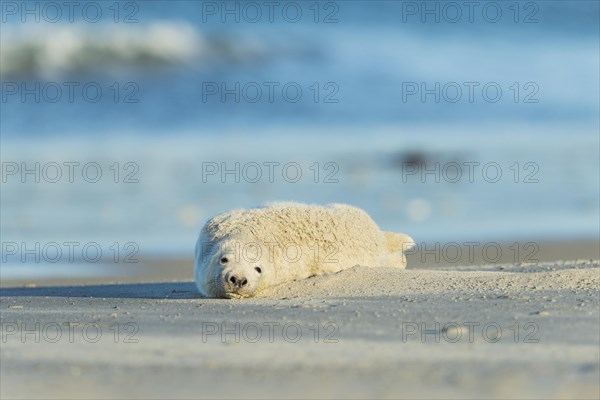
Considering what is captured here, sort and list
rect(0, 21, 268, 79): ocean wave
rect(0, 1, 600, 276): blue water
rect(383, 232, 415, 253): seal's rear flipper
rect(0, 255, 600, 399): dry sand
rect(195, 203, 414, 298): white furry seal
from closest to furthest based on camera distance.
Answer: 1. rect(0, 255, 600, 399): dry sand
2. rect(195, 203, 414, 298): white furry seal
3. rect(383, 232, 415, 253): seal's rear flipper
4. rect(0, 1, 600, 276): blue water
5. rect(0, 21, 268, 79): ocean wave

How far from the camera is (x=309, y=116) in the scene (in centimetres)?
1867

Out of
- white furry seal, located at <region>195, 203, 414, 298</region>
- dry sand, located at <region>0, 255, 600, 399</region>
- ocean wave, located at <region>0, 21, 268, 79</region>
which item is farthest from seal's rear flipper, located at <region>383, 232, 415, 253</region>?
ocean wave, located at <region>0, 21, 268, 79</region>

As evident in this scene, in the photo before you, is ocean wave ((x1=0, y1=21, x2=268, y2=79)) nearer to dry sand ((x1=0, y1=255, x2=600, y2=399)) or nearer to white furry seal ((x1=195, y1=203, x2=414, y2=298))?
white furry seal ((x1=195, y1=203, x2=414, y2=298))

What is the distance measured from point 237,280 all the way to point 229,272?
2.5 inches

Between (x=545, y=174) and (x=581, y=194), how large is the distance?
1.24m

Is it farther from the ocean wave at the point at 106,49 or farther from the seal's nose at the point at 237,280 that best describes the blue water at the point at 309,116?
the seal's nose at the point at 237,280

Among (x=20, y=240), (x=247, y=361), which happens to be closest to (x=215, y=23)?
(x=20, y=240)

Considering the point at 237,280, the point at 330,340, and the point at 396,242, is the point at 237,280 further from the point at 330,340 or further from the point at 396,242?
the point at 396,242

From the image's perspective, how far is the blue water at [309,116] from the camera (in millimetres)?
11758

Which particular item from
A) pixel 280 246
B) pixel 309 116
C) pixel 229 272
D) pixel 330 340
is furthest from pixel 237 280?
pixel 309 116

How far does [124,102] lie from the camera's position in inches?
798

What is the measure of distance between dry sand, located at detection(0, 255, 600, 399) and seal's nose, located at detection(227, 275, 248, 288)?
4.1 inches

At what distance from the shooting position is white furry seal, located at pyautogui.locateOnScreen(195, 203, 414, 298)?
654cm

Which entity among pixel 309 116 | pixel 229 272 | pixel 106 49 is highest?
pixel 106 49
